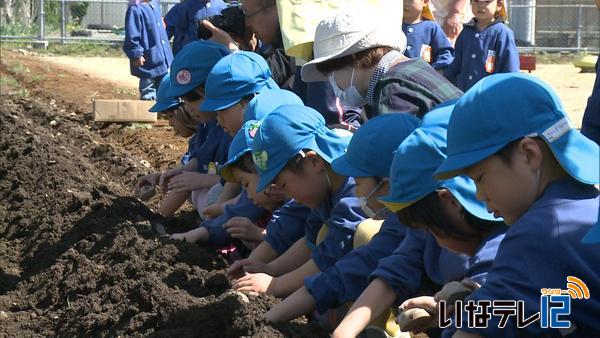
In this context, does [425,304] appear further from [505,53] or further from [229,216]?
[505,53]

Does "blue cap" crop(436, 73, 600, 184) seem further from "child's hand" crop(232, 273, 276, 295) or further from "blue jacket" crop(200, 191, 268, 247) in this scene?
"blue jacket" crop(200, 191, 268, 247)

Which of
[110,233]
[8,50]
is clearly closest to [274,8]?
[110,233]

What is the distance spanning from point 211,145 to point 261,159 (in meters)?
2.86

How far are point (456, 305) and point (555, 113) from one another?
739mm

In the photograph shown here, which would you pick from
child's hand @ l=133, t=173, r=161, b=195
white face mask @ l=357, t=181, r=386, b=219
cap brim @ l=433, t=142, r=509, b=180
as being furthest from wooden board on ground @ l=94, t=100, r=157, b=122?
cap brim @ l=433, t=142, r=509, b=180

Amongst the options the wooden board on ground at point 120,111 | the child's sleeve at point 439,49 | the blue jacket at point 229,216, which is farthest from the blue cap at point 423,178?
the wooden board on ground at point 120,111

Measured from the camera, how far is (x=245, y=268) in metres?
5.89

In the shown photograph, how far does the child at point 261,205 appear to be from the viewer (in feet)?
19.5

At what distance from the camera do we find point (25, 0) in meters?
33.6

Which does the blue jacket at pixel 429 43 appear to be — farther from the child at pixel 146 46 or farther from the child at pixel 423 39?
the child at pixel 146 46

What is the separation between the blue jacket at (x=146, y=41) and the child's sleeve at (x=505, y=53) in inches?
263

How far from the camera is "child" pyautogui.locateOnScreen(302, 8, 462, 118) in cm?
520

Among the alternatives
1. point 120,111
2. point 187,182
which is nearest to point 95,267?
point 187,182

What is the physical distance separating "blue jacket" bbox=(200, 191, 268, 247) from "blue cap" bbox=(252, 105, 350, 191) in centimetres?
143
